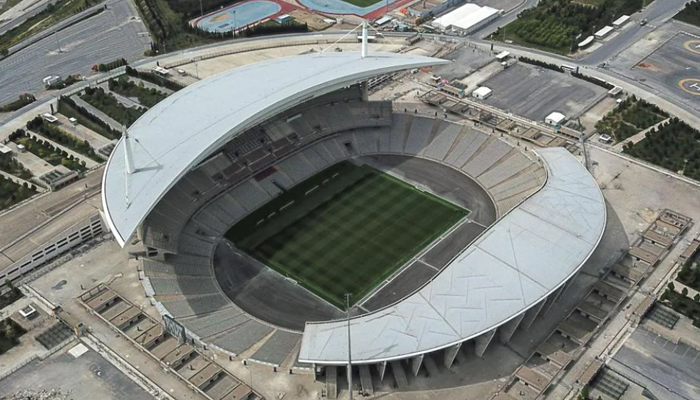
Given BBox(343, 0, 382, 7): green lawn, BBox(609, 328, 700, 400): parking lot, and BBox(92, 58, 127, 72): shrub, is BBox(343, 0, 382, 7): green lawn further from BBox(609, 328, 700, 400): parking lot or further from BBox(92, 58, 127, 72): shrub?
BBox(609, 328, 700, 400): parking lot

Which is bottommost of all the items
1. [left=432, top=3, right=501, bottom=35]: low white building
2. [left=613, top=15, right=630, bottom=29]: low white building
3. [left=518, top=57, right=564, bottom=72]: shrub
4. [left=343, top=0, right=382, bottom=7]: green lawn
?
[left=613, top=15, right=630, bottom=29]: low white building

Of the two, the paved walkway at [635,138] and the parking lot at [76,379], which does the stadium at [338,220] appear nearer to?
the parking lot at [76,379]

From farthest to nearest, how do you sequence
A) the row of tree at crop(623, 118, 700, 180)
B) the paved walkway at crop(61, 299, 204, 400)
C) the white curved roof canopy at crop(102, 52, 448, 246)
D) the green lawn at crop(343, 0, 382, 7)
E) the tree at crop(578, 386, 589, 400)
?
the green lawn at crop(343, 0, 382, 7) → the row of tree at crop(623, 118, 700, 180) → the white curved roof canopy at crop(102, 52, 448, 246) → the paved walkway at crop(61, 299, 204, 400) → the tree at crop(578, 386, 589, 400)

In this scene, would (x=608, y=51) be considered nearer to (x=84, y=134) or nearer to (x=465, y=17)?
(x=465, y=17)

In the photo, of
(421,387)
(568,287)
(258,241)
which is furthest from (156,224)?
(568,287)

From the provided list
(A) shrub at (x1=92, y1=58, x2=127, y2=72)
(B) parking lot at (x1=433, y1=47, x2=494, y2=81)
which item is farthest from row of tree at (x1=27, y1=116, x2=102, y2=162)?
(B) parking lot at (x1=433, y1=47, x2=494, y2=81)

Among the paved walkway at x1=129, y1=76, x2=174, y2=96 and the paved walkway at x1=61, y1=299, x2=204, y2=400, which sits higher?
the paved walkway at x1=129, y1=76, x2=174, y2=96
